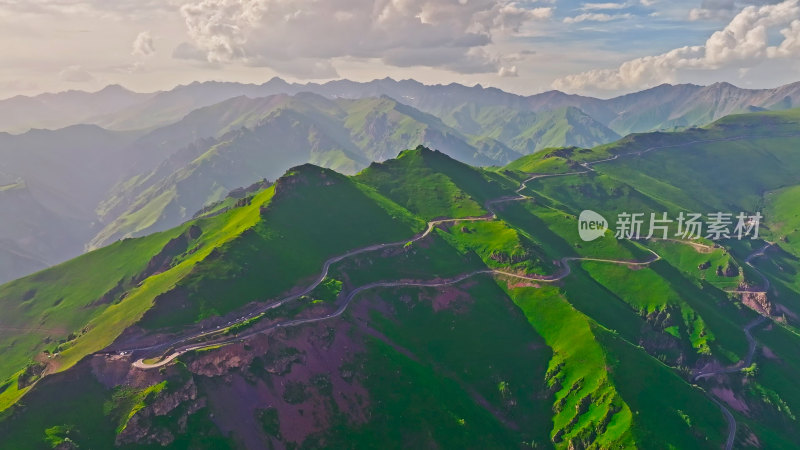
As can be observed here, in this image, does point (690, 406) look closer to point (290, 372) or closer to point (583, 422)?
point (583, 422)

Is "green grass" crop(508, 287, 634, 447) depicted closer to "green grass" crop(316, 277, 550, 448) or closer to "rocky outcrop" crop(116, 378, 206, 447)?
"green grass" crop(316, 277, 550, 448)

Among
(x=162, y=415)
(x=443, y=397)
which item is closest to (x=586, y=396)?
(x=443, y=397)

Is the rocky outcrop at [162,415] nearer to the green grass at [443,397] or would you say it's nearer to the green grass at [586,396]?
the green grass at [443,397]

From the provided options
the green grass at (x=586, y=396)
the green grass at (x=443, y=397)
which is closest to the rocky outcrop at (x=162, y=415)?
the green grass at (x=443, y=397)

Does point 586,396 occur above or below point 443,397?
below

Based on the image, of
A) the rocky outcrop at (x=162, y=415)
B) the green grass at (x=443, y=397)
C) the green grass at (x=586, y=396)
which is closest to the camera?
the rocky outcrop at (x=162, y=415)

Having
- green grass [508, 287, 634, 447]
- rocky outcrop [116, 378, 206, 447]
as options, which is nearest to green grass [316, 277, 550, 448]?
green grass [508, 287, 634, 447]

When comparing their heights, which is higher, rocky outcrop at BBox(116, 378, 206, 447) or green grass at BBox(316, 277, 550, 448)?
rocky outcrop at BBox(116, 378, 206, 447)

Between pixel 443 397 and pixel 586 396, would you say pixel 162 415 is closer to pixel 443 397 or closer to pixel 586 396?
pixel 443 397

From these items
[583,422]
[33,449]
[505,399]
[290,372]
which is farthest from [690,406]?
[33,449]

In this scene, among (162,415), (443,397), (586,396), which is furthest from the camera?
(586,396)

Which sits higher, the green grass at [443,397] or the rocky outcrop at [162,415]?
the rocky outcrop at [162,415]

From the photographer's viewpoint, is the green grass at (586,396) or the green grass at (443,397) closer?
the green grass at (443,397)
